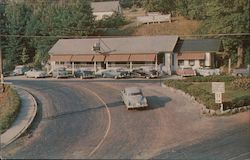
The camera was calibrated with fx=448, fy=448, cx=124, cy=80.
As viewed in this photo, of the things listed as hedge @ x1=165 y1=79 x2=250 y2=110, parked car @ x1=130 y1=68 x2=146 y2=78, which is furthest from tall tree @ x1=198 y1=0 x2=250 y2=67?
hedge @ x1=165 y1=79 x2=250 y2=110

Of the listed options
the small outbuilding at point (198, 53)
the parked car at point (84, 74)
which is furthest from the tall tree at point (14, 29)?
the small outbuilding at point (198, 53)

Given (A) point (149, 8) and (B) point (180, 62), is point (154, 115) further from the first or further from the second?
(A) point (149, 8)

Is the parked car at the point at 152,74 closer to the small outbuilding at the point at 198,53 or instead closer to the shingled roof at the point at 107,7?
the small outbuilding at the point at 198,53

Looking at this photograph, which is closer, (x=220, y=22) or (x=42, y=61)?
(x=220, y=22)

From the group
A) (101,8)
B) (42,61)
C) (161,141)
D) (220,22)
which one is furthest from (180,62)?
(101,8)

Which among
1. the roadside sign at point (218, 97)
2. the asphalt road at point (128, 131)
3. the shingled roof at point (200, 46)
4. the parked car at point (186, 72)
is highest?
the shingled roof at point (200, 46)

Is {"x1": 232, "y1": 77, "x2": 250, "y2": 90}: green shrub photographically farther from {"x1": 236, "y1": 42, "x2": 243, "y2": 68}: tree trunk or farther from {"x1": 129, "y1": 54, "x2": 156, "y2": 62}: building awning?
{"x1": 236, "y1": 42, "x2": 243, "y2": 68}: tree trunk
